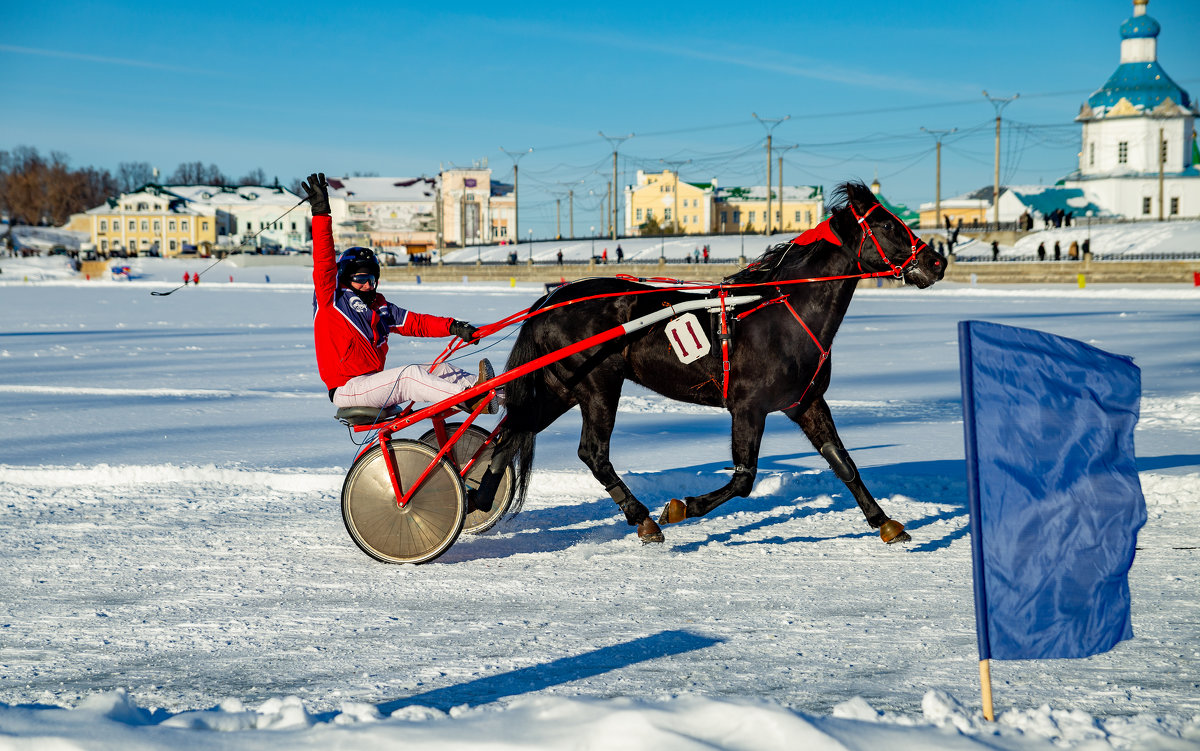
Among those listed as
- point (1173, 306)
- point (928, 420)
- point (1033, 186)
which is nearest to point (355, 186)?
point (1033, 186)

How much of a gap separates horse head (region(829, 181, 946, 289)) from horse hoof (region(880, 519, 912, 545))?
1.34 metres

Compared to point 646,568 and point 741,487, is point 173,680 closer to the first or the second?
point 646,568

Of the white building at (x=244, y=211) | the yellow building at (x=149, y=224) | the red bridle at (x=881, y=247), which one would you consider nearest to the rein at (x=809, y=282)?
the red bridle at (x=881, y=247)

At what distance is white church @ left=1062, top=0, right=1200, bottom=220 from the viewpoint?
246 feet

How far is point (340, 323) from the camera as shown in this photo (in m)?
5.69

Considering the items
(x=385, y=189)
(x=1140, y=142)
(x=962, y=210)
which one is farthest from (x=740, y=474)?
(x=385, y=189)

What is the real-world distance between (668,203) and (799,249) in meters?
113

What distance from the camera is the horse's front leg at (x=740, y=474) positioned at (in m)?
5.92

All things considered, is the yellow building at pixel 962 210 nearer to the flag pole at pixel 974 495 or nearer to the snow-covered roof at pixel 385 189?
the snow-covered roof at pixel 385 189

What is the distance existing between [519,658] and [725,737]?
122cm

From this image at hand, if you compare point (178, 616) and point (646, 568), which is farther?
point (646, 568)

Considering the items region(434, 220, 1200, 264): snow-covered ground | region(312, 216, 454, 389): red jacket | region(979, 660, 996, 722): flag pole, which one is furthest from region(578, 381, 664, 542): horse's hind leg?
region(434, 220, 1200, 264): snow-covered ground

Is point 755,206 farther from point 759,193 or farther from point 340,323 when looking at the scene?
point 340,323

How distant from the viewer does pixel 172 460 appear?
8.52m
